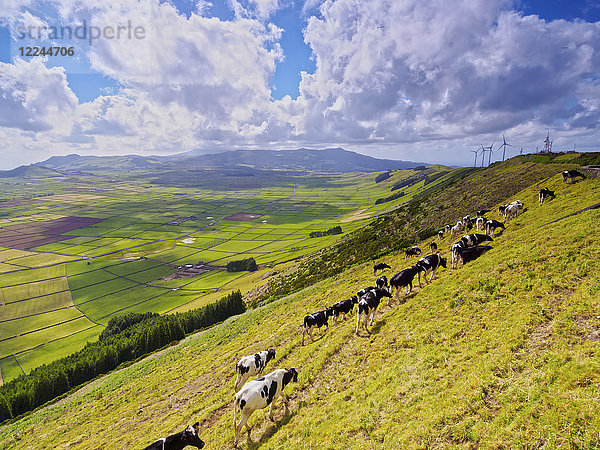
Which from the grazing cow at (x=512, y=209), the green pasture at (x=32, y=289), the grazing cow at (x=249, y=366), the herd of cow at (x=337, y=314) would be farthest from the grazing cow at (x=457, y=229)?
the green pasture at (x=32, y=289)

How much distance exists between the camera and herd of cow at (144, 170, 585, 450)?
13477 mm

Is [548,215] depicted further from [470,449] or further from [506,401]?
[470,449]

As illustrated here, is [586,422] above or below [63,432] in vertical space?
above

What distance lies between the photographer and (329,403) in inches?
544

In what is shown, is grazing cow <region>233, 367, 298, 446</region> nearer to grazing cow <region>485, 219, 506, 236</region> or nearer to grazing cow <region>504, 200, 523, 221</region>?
grazing cow <region>485, 219, 506, 236</region>

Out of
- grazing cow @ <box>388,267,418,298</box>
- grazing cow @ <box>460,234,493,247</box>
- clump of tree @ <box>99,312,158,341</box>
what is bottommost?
clump of tree @ <box>99,312,158,341</box>

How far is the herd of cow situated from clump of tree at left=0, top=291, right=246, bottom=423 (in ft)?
177

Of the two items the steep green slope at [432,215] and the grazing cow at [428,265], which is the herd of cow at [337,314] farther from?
the steep green slope at [432,215]

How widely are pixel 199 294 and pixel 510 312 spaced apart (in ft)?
413

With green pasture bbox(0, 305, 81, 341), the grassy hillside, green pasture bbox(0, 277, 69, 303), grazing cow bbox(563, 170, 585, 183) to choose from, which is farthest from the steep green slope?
green pasture bbox(0, 277, 69, 303)

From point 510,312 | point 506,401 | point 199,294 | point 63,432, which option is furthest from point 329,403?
point 199,294

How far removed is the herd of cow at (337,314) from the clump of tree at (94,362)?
53.8 m

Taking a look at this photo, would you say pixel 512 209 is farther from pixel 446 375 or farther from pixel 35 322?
pixel 35 322

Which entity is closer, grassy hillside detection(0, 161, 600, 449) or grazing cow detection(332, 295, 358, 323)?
grassy hillside detection(0, 161, 600, 449)
